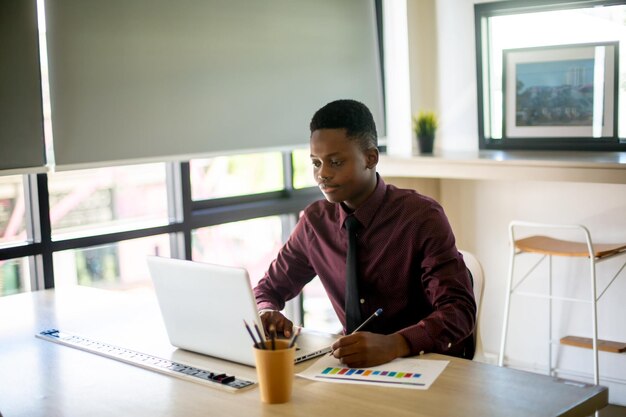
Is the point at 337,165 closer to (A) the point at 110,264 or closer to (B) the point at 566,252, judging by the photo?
(A) the point at 110,264

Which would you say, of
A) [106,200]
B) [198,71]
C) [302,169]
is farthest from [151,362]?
[302,169]

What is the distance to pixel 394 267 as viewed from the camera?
2236 mm

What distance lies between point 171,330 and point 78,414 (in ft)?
1.42

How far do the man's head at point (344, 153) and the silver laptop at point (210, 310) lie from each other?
394mm

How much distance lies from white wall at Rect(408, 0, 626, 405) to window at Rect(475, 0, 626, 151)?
0.11 m

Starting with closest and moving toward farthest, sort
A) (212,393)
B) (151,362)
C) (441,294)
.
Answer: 1. (212,393)
2. (151,362)
3. (441,294)

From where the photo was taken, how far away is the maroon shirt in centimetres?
208

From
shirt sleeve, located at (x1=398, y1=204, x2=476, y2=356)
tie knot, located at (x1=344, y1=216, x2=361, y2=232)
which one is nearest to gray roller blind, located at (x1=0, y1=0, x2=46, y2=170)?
tie knot, located at (x1=344, y1=216, x2=361, y2=232)

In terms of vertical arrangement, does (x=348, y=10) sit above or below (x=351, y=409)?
above

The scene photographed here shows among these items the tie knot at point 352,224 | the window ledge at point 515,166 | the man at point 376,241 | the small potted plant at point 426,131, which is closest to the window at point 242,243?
the window ledge at point 515,166

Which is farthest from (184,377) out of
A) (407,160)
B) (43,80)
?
(407,160)

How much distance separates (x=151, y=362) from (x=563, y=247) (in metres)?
Result: 2.18

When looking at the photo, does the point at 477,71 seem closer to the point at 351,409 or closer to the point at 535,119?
the point at 535,119

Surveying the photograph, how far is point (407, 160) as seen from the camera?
151 inches
